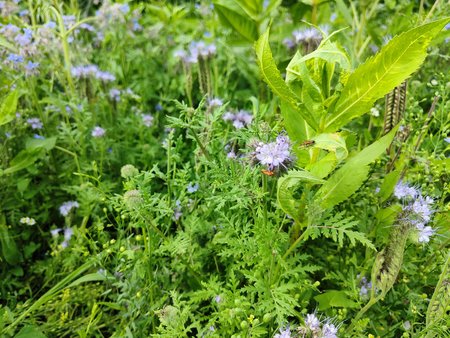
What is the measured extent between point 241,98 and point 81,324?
1246 millimetres

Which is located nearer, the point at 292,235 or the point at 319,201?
the point at 319,201

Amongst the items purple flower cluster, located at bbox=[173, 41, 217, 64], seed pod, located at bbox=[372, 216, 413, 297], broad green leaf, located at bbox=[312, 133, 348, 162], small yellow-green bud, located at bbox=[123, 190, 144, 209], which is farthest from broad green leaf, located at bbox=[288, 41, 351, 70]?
purple flower cluster, located at bbox=[173, 41, 217, 64]

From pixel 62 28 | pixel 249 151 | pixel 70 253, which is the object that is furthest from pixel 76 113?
pixel 249 151

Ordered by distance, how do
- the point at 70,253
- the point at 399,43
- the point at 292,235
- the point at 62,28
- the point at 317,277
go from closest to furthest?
the point at 399,43, the point at 292,235, the point at 317,277, the point at 70,253, the point at 62,28

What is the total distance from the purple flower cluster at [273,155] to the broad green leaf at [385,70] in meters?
0.14

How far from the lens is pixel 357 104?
1.20m

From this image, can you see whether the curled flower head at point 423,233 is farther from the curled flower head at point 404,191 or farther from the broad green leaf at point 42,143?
the broad green leaf at point 42,143

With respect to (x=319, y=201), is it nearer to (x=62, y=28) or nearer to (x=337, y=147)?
(x=337, y=147)

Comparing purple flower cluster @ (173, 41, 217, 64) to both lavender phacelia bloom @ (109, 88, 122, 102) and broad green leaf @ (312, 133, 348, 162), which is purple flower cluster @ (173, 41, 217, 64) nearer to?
lavender phacelia bloom @ (109, 88, 122, 102)

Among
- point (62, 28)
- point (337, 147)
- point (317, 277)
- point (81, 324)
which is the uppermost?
point (337, 147)

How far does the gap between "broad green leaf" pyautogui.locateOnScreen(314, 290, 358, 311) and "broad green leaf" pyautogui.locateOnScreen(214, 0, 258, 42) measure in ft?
3.80

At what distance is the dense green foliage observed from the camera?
4.00ft

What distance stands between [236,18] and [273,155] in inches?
42.5

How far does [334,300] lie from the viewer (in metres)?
1.36
